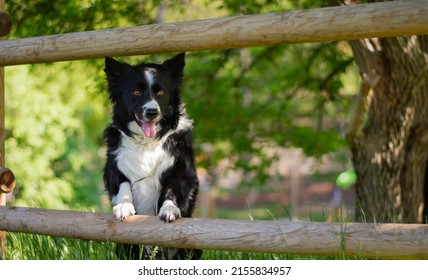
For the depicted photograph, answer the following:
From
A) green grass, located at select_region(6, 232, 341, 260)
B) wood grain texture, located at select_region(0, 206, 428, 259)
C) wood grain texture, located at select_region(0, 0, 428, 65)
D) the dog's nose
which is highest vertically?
wood grain texture, located at select_region(0, 0, 428, 65)

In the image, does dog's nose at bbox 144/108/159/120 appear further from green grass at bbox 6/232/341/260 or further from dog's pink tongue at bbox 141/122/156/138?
green grass at bbox 6/232/341/260

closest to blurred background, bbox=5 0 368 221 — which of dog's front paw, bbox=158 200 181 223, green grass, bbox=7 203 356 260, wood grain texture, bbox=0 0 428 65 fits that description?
green grass, bbox=7 203 356 260

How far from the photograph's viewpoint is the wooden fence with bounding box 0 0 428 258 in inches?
132

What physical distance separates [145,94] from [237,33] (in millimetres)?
966

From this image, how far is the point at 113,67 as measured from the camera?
470cm

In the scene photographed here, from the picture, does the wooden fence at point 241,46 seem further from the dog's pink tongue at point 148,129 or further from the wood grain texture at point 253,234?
the dog's pink tongue at point 148,129

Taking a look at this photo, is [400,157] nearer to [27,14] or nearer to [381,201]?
[381,201]

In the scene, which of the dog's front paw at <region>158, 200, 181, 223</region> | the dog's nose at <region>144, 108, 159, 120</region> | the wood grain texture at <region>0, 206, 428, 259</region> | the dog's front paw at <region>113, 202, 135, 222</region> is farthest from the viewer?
the dog's nose at <region>144, 108, 159, 120</region>

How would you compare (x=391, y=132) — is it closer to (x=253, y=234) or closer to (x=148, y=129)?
(x=148, y=129)

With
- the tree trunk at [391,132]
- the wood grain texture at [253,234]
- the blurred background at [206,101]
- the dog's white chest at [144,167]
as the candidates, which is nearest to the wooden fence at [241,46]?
the wood grain texture at [253,234]

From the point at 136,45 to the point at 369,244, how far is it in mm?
1602

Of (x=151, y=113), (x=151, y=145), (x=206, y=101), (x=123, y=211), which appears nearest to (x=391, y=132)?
(x=151, y=145)

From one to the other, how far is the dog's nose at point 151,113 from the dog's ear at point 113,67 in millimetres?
417
